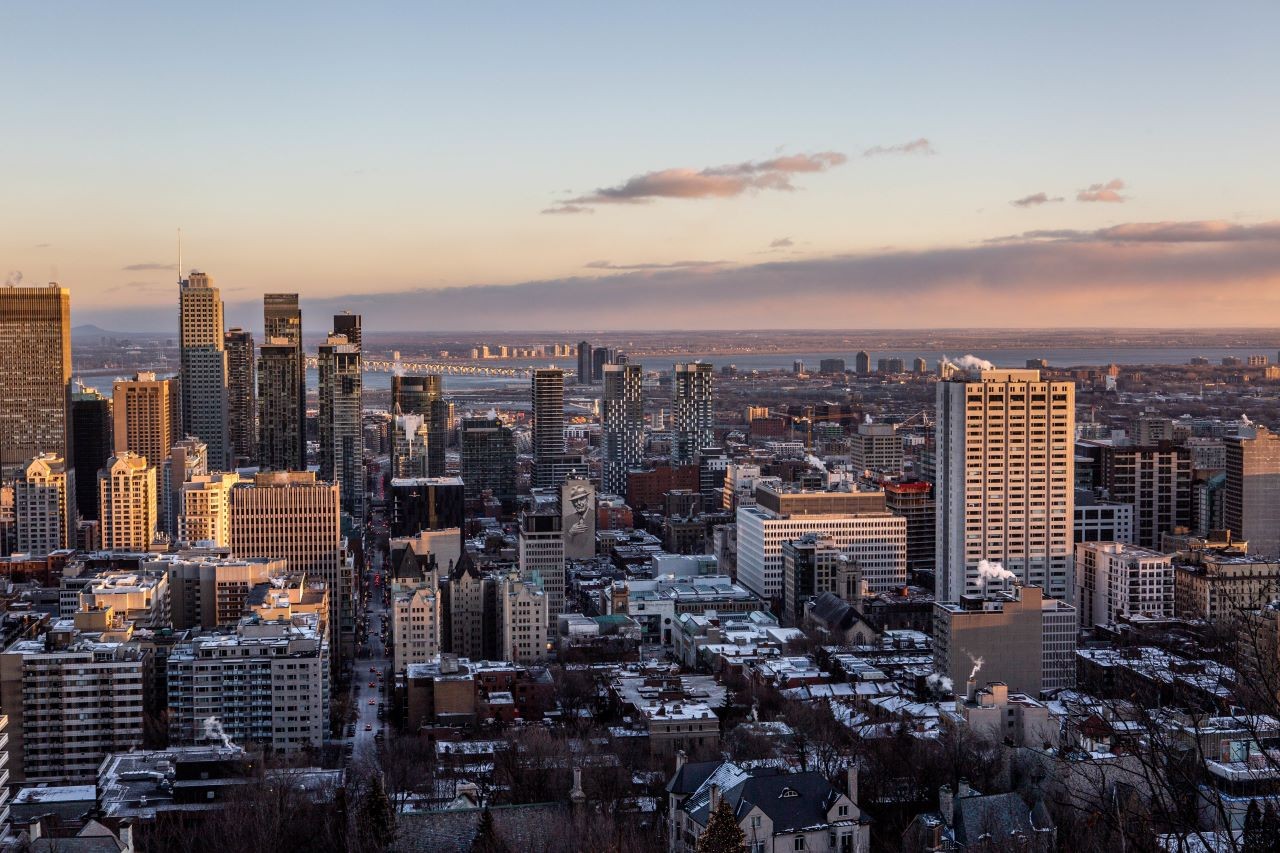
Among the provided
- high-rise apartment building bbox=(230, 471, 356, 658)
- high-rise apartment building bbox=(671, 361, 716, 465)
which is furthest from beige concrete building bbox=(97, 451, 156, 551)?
high-rise apartment building bbox=(671, 361, 716, 465)

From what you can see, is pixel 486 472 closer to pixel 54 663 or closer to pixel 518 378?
pixel 54 663

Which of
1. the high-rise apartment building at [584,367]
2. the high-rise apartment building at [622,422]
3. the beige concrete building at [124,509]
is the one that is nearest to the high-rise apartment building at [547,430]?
the high-rise apartment building at [622,422]

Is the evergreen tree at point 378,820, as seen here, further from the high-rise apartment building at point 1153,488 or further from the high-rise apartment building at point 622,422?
the high-rise apartment building at point 622,422

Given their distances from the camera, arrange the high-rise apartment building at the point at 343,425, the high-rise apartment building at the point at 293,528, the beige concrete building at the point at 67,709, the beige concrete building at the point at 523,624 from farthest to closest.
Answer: the high-rise apartment building at the point at 343,425 → the high-rise apartment building at the point at 293,528 → the beige concrete building at the point at 523,624 → the beige concrete building at the point at 67,709

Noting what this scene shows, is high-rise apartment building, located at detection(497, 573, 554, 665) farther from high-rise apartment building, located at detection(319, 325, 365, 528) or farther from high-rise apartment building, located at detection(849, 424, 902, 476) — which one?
high-rise apartment building, located at detection(849, 424, 902, 476)

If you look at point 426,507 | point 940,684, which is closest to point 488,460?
point 426,507

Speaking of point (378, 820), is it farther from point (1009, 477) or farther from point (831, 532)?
point (831, 532)
